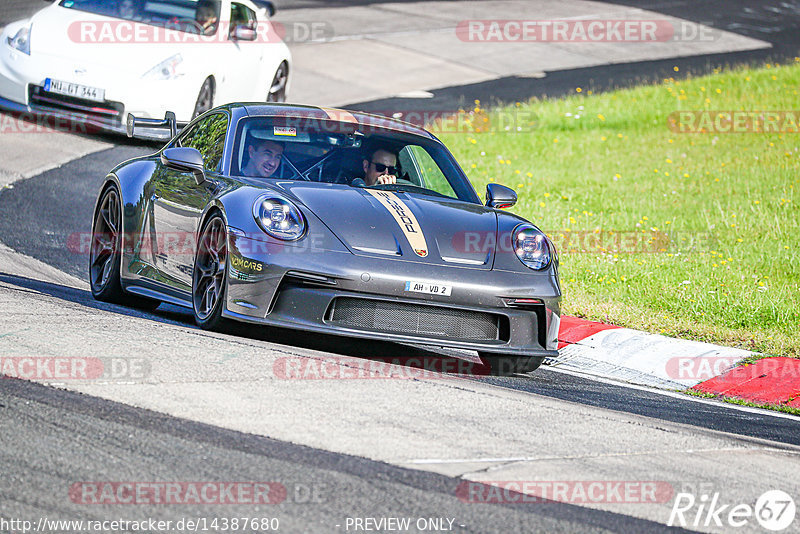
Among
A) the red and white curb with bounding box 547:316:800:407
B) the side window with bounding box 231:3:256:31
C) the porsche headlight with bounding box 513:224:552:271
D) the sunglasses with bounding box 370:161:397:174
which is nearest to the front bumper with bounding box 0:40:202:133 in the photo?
the side window with bounding box 231:3:256:31

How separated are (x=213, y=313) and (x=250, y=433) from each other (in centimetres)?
197

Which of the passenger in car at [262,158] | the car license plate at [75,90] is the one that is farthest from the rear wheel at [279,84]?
the passenger in car at [262,158]

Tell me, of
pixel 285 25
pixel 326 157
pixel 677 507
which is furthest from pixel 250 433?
pixel 285 25

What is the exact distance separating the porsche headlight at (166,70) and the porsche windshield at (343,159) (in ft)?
18.3

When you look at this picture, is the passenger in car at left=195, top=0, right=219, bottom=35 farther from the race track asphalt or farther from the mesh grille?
the race track asphalt

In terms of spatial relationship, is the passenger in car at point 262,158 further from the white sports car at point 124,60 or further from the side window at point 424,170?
the white sports car at point 124,60

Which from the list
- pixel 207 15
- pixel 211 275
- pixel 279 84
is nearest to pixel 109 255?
pixel 211 275

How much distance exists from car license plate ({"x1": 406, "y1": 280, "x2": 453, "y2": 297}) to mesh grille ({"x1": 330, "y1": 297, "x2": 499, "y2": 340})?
3.4 inches

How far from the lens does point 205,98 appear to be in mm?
13383

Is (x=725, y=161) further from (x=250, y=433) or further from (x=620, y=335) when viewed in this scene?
(x=250, y=433)

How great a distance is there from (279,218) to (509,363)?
1695mm

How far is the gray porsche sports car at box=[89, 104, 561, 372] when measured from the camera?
20.5 feet

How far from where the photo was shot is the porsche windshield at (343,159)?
732cm

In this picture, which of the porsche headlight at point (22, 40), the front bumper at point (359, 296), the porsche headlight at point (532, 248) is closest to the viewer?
the front bumper at point (359, 296)
